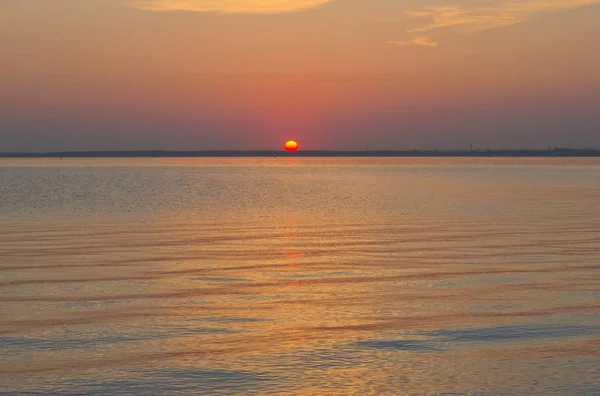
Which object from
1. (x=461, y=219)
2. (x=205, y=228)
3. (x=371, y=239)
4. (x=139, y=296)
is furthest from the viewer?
(x=461, y=219)

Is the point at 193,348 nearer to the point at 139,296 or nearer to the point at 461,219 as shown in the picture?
the point at 139,296

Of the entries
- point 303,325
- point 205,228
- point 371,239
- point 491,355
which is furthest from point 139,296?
point 205,228

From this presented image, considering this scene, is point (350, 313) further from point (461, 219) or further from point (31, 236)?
point (461, 219)

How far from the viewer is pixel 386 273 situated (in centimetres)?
1636

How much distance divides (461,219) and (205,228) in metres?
8.80

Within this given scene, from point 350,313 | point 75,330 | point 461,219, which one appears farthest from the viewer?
point 461,219

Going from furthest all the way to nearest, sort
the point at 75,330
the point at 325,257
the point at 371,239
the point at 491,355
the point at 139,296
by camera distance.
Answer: the point at 371,239
the point at 325,257
the point at 139,296
the point at 75,330
the point at 491,355

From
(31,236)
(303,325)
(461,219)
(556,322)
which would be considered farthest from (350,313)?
(461,219)

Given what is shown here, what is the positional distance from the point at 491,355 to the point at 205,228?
18.6 m

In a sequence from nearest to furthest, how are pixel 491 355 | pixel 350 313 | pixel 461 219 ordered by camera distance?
pixel 491 355
pixel 350 313
pixel 461 219

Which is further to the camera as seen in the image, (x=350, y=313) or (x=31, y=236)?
(x=31, y=236)

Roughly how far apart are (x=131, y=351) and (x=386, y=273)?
23.3 feet

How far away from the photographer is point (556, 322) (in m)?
11.6

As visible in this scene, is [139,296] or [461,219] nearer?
[139,296]
